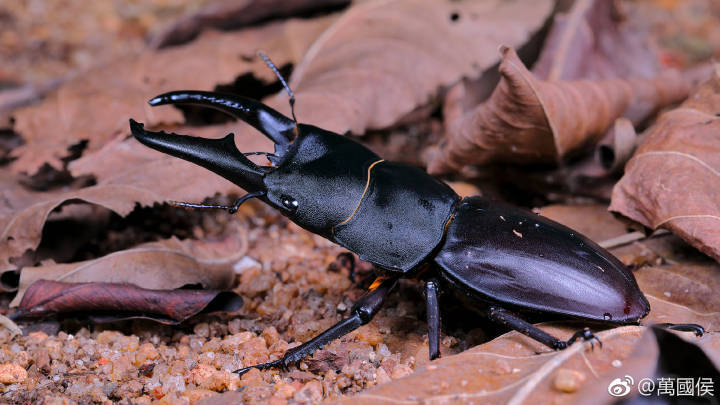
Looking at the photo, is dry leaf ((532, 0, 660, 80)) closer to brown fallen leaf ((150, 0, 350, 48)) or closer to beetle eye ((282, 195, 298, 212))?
brown fallen leaf ((150, 0, 350, 48))

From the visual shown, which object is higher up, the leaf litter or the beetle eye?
the beetle eye

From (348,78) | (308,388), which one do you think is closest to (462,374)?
(308,388)

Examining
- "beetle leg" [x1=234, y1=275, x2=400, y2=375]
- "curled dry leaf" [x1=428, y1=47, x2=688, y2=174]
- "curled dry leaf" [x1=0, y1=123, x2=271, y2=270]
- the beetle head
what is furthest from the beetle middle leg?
"curled dry leaf" [x1=0, y1=123, x2=271, y2=270]

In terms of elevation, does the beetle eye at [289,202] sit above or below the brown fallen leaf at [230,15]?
below

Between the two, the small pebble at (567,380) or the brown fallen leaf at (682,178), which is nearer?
the small pebble at (567,380)

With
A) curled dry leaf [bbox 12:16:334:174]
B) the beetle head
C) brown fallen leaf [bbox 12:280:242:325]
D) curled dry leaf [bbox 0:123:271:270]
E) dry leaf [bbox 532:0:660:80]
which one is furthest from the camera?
dry leaf [bbox 532:0:660:80]

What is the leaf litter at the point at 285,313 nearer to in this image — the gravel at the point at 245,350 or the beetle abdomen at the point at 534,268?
the gravel at the point at 245,350

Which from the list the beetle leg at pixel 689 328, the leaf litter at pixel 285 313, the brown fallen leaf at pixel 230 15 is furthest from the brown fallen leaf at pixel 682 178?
the brown fallen leaf at pixel 230 15

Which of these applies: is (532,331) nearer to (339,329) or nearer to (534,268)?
(534,268)
